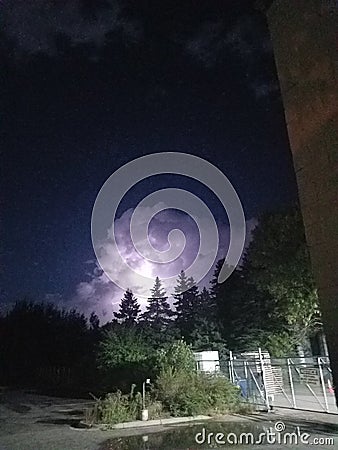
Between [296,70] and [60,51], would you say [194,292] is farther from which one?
[296,70]

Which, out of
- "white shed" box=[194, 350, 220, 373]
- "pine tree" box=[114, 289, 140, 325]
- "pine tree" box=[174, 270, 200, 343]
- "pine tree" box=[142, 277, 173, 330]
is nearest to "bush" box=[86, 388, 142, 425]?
"white shed" box=[194, 350, 220, 373]

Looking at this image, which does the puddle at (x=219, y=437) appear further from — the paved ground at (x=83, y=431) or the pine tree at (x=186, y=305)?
the pine tree at (x=186, y=305)

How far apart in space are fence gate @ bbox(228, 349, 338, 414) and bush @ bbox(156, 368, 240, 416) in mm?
489

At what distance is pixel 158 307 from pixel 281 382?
13423mm

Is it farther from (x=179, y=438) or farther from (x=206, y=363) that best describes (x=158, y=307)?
(x=179, y=438)

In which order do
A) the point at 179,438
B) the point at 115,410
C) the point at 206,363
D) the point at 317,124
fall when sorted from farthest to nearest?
the point at 206,363 → the point at 115,410 → the point at 179,438 → the point at 317,124

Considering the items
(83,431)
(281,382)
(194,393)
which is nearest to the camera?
(83,431)

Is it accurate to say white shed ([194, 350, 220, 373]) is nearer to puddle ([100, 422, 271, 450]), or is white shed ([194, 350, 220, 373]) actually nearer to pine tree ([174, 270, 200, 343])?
puddle ([100, 422, 271, 450])

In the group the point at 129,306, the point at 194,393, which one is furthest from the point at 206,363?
the point at 129,306

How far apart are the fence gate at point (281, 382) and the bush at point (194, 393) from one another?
0.49 meters

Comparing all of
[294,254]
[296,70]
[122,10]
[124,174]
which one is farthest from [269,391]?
[296,70]

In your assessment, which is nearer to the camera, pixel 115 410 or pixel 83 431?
pixel 83 431

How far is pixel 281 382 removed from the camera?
26.2 ft

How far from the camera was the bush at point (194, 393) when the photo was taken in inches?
273
